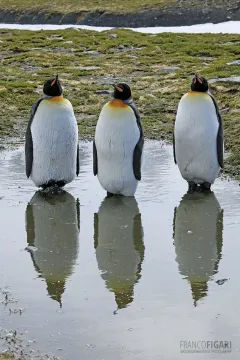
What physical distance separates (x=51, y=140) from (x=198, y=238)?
232cm

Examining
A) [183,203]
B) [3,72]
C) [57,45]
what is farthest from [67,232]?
[57,45]

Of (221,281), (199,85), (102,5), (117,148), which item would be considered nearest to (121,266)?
(221,281)

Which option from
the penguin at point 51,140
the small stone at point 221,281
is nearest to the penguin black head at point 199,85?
the penguin at point 51,140

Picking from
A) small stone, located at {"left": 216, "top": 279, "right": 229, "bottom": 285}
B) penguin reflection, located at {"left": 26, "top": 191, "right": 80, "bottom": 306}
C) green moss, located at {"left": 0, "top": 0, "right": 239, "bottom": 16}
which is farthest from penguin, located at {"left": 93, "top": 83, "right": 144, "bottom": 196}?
green moss, located at {"left": 0, "top": 0, "right": 239, "bottom": 16}

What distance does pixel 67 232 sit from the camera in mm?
7832

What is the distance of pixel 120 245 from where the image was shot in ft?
24.4

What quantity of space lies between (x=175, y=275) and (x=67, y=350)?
164 centimetres

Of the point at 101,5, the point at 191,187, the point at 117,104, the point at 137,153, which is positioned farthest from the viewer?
the point at 101,5

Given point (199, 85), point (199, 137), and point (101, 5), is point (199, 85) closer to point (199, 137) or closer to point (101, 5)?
point (199, 137)

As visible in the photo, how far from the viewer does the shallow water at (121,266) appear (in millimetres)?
5383

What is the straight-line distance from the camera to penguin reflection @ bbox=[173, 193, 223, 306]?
259 inches

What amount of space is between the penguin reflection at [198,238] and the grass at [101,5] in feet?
88.2

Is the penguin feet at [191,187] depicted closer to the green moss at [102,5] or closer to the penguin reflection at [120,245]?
the penguin reflection at [120,245]

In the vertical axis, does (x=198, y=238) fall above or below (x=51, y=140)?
below
